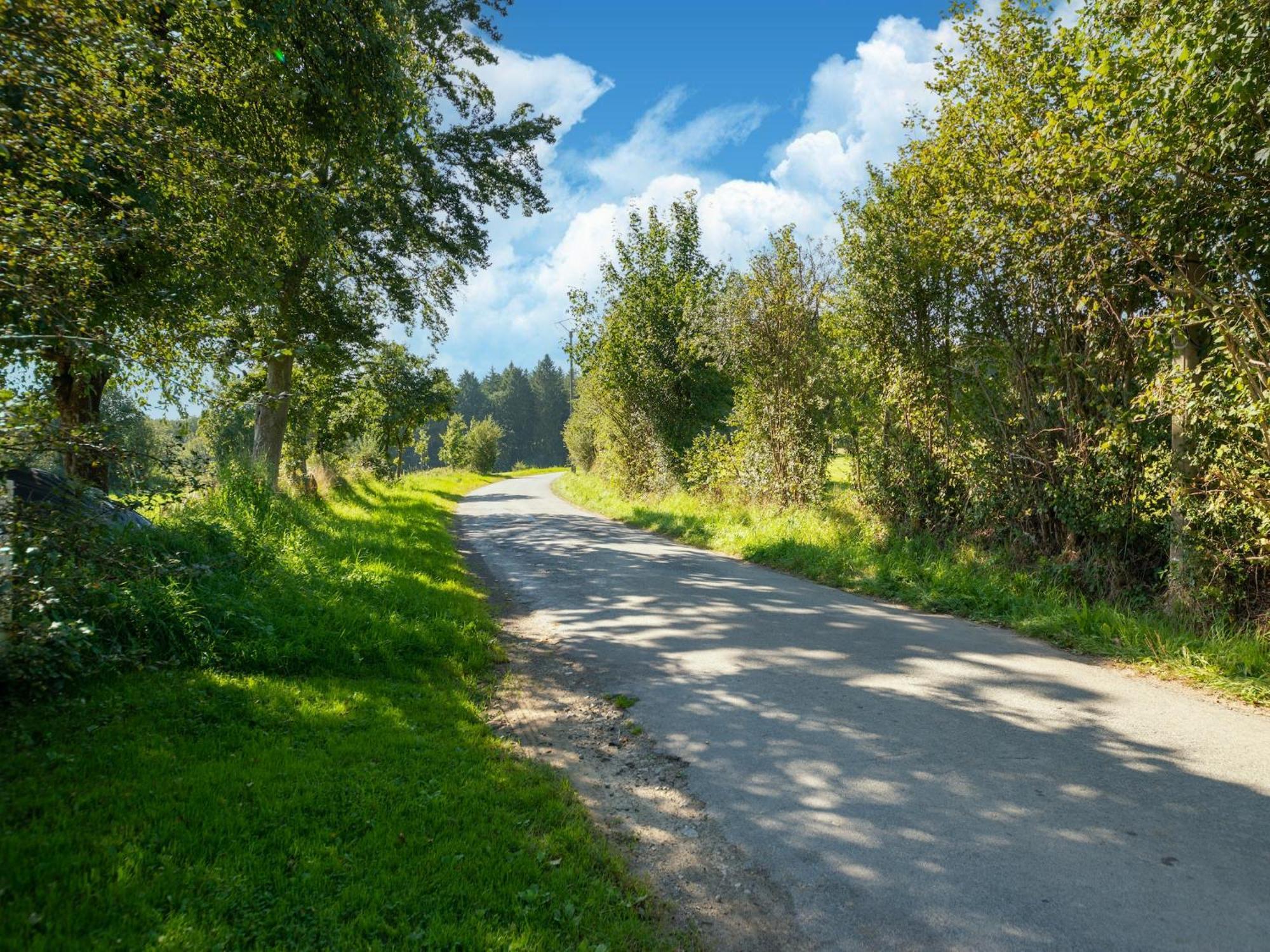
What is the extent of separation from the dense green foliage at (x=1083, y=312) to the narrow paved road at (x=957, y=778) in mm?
2116

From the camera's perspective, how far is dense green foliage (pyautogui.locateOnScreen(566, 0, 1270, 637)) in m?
5.73

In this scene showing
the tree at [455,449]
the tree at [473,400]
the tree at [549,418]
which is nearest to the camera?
the tree at [455,449]

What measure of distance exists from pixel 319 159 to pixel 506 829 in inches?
318

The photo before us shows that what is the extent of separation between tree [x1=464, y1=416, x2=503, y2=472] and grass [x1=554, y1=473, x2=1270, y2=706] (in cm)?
4356

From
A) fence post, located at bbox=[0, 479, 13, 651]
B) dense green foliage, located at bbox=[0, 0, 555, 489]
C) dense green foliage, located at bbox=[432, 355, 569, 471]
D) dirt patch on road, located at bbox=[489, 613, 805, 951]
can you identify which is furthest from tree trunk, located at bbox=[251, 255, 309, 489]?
dense green foliage, located at bbox=[432, 355, 569, 471]

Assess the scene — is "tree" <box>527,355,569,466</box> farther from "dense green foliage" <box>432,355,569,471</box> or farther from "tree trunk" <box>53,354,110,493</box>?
"tree trunk" <box>53,354,110,493</box>

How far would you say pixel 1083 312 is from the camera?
7.63 m

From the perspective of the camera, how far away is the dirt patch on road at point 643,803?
278 cm

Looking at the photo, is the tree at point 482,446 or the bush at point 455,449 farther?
the tree at point 482,446

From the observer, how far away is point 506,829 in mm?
3230

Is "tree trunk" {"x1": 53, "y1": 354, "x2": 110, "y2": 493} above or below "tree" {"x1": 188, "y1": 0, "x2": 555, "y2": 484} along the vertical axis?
below

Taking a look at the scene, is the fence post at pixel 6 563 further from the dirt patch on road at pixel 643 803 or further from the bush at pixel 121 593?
the dirt patch on road at pixel 643 803

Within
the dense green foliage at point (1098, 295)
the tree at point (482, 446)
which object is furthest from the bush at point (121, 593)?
the tree at point (482, 446)

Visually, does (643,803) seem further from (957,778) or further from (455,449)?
(455,449)
